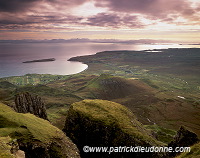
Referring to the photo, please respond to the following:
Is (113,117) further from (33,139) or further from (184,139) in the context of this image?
(33,139)

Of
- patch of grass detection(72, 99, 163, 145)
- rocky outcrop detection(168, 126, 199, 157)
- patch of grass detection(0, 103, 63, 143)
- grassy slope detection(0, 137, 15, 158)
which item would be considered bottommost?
rocky outcrop detection(168, 126, 199, 157)

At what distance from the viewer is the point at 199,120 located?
457 feet

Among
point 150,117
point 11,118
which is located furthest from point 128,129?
point 150,117

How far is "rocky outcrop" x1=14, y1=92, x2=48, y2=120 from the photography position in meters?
50.5

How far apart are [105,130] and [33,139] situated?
19124 millimetres

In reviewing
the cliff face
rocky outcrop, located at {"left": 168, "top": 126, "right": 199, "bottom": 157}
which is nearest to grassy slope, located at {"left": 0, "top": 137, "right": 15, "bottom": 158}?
the cliff face

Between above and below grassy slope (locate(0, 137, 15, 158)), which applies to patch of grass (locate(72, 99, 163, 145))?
below

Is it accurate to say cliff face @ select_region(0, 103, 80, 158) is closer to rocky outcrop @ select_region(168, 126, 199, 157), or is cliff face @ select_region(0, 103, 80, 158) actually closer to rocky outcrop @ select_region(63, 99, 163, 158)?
rocky outcrop @ select_region(63, 99, 163, 158)

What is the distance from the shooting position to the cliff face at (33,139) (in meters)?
27.5

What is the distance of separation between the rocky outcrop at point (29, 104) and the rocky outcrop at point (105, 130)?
12038 mm

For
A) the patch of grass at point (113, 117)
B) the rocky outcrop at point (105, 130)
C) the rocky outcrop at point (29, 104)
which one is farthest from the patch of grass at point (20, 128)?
the rocky outcrop at point (29, 104)

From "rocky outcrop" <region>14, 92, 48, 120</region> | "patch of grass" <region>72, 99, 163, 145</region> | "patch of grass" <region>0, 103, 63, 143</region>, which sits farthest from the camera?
"rocky outcrop" <region>14, 92, 48, 120</region>

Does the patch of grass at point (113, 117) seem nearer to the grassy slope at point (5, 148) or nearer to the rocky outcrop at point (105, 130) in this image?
the rocky outcrop at point (105, 130)

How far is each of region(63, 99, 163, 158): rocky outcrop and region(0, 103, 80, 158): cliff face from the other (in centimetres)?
839
